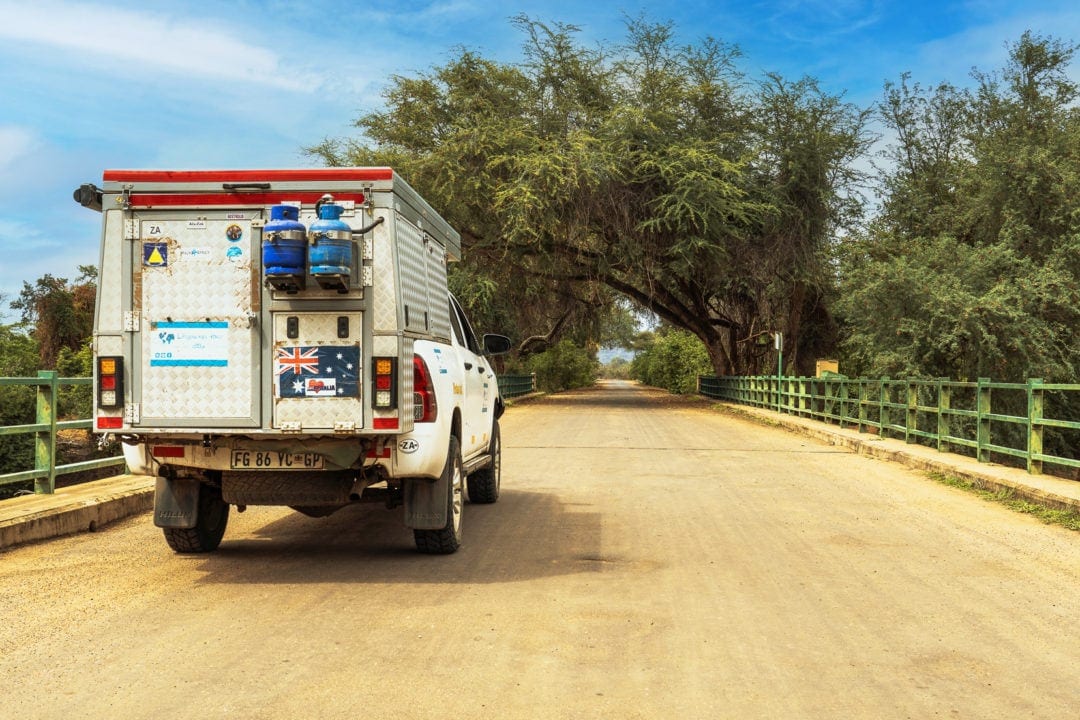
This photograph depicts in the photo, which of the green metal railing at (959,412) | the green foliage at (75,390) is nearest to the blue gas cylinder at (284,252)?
the green metal railing at (959,412)

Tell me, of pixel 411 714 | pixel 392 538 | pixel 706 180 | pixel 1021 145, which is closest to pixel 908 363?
pixel 1021 145

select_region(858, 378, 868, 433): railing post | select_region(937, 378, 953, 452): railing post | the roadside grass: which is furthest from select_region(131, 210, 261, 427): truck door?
select_region(858, 378, 868, 433): railing post

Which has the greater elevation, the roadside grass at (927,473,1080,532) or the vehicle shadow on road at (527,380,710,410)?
the vehicle shadow on road at (527,380,710,410)

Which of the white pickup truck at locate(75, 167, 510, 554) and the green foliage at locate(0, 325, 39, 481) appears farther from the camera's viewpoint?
the green foliage at locate(0, 325, 39, 481)

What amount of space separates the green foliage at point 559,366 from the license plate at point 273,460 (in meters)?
50.6

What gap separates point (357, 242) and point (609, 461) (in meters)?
9.28

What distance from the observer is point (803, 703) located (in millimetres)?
4250

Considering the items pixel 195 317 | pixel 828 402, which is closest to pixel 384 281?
pixel 195 317

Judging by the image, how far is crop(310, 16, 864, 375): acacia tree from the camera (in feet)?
102

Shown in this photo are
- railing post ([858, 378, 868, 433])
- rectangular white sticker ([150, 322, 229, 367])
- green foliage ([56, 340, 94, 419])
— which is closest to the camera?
rectangular white sticker ([150, 322, 229, 367])

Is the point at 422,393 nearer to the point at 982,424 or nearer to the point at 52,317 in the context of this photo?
the point at 982,424

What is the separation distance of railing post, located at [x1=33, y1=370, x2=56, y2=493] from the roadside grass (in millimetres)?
9673

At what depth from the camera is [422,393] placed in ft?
22.4

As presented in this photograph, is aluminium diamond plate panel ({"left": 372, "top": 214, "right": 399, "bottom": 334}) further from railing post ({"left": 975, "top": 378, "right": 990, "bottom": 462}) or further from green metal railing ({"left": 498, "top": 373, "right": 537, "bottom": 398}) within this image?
green metal railing ({"left": 498, "top": 373, "right": 537, "bottom": 398})
